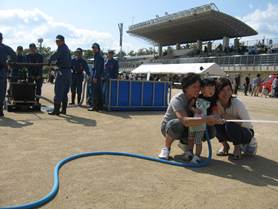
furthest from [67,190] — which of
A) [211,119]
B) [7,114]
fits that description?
[7,114]

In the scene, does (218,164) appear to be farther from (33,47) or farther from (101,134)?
(33,47)

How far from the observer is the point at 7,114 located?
9.78m

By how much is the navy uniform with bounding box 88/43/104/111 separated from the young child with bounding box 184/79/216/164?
20.5 ft

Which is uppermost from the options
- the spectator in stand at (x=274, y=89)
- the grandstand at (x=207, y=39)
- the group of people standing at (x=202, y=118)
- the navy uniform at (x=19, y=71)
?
the grandstand at (x=207, y=39)

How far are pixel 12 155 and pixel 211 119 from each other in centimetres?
267

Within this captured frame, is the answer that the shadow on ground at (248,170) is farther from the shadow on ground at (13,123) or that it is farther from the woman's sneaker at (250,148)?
the shadow on ground at (13,123)

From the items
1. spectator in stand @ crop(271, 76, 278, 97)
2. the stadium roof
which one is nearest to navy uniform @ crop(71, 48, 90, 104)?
spectator in stand @ crop(271, 76, 278, 97)

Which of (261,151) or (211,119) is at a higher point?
(211,119)

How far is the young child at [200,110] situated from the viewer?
209 inches

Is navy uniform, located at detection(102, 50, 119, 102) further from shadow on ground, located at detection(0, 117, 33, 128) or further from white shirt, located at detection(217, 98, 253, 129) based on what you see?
white shirt, located at detection(217, 98, 253, 129)

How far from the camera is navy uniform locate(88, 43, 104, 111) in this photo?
1145 centimetres

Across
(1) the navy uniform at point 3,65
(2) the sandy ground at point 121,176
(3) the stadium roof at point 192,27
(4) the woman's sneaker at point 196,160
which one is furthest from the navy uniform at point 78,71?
(3) the stadium roof at point 192,27

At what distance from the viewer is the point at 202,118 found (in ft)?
16.2

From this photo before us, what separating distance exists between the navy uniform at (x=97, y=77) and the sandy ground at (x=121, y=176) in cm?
410
